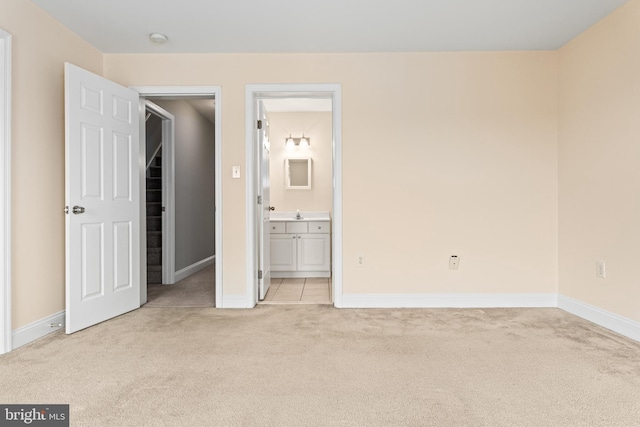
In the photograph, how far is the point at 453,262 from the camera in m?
3.37

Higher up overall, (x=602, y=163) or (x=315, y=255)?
(x=602, y=163)

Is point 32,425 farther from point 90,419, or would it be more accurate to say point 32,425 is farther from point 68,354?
point 68,354

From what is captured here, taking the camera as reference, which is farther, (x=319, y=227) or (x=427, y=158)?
(x=319, y=227)

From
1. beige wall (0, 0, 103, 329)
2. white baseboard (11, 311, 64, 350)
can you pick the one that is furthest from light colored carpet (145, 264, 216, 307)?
beige wall (0, 0, 103, 329)

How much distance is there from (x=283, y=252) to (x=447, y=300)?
2.19m

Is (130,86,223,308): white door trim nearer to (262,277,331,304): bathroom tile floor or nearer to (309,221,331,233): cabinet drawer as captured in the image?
(262,277,331,304): bathroom tile floor

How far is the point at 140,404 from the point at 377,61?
3.13 m

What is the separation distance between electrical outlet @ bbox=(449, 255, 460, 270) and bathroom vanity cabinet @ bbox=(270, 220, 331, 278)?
1.76 m

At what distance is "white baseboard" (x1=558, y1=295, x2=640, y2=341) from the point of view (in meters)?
2.55

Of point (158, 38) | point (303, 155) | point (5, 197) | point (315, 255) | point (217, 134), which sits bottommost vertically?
point (315, 255)

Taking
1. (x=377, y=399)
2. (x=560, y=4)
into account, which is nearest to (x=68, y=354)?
(x=377, y=399)

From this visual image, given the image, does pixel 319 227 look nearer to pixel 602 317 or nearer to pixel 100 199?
pixel 100 199

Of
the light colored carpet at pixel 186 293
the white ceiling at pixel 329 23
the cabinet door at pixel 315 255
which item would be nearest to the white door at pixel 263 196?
the light colored carpet at pixel 186 293

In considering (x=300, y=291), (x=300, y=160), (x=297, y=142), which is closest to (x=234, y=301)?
(x=300, y=291)
